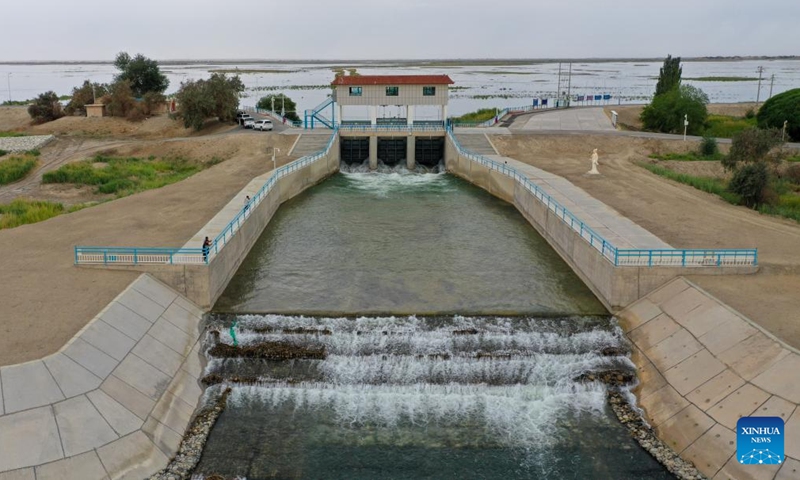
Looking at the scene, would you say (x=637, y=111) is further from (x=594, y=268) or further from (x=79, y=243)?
(x=79, y=243)

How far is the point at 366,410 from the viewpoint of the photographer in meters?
21.9

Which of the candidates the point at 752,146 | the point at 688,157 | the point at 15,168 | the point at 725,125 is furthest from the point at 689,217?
the point at 15,168

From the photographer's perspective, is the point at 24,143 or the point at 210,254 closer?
the point at 210,254

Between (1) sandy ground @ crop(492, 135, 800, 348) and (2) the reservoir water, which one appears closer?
(2) the reservoir water

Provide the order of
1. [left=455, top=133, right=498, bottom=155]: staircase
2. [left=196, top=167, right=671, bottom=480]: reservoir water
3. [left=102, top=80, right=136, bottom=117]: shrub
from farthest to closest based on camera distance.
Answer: [left=102, top=80, right=136, bottom=117]: shrub
[left=455, top=133, right=498, bottom=155]: staircase
[left=196, top=167, right=671, bottom=480]: reservoir water

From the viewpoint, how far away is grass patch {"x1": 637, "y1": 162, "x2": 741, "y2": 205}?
42156mm

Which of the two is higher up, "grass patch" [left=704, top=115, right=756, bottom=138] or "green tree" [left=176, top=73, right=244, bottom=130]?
"green tree" [left=176, top=73, right=244, bottom=130]

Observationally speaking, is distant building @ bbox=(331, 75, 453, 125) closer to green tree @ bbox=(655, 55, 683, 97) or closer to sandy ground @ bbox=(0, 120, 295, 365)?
sandy ground @ bbox=(0, 120, 295, 365)

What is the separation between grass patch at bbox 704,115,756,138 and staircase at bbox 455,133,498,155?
2407 centimetres

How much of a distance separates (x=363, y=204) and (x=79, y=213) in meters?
18.3

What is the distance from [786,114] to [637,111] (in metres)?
23.0

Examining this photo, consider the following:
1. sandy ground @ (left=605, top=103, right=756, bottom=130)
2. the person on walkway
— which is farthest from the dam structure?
sandy ground @ (left=605, top=103, right=756, bottom=130)

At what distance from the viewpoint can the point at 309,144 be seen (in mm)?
60219

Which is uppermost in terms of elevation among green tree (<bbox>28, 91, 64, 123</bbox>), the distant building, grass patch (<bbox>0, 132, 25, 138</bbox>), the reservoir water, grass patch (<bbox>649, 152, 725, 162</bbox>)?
the distant building
